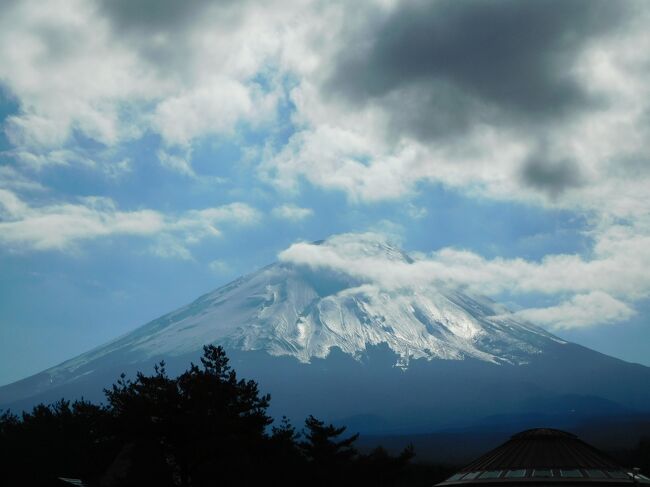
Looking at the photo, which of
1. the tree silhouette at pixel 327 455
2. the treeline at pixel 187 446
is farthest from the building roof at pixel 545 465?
the tree silhouette at pixel 327 455

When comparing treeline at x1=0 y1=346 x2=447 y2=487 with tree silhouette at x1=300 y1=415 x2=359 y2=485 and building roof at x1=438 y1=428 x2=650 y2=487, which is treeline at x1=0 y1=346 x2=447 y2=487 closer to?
tree silhouette at x1=300 y1=415 x2=359 y2=485

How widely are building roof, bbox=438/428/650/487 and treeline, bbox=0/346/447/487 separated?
1335 centimetres

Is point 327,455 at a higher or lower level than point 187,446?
lower

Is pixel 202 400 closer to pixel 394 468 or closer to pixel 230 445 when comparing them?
pixel 230 445

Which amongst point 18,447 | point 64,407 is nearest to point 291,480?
point 18,447

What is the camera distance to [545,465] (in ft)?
145

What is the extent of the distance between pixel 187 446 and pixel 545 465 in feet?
66.8

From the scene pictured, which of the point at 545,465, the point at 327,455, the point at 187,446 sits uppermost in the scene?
the point at 187,446

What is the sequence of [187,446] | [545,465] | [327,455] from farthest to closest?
[327,455], [187,446], [545,465]

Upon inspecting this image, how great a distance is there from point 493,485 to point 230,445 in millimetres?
15539

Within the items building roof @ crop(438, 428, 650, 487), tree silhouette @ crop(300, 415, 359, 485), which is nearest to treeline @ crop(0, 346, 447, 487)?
tree silhouette @ crop(300, 415, 359, 485)

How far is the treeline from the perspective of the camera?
4844cm

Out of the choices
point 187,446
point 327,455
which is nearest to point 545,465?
point 187,446

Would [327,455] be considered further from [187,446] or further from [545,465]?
[545,465]
